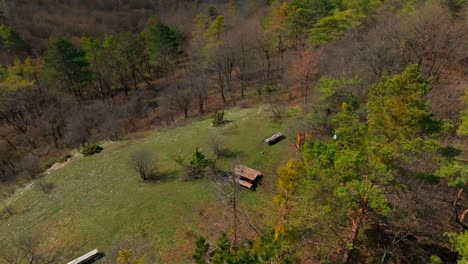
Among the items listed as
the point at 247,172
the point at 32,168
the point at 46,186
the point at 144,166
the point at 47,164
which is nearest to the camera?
the point at 247,172

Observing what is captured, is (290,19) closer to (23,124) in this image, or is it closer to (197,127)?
(197,127)

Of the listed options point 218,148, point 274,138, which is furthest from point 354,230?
point 218,148

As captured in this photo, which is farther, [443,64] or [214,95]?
[214,95]

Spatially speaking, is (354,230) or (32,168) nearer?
Result: (354,230)

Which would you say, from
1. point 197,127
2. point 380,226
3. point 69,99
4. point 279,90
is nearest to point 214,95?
point 279,90

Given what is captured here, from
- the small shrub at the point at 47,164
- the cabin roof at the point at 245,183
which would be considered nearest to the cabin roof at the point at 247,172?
the cabin roof at the point at 245,183

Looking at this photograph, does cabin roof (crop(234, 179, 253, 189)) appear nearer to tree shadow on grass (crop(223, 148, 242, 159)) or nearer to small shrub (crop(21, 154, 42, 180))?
tree shadow on grass (crop(223, 148, 242, 159))

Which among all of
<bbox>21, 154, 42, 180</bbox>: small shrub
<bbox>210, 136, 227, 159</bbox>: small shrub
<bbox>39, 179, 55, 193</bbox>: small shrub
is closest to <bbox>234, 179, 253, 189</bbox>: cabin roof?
<bbox>210, 136, 227, 159</bbox>: small shrub

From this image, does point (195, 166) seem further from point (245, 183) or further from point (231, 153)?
point (245, 183)
